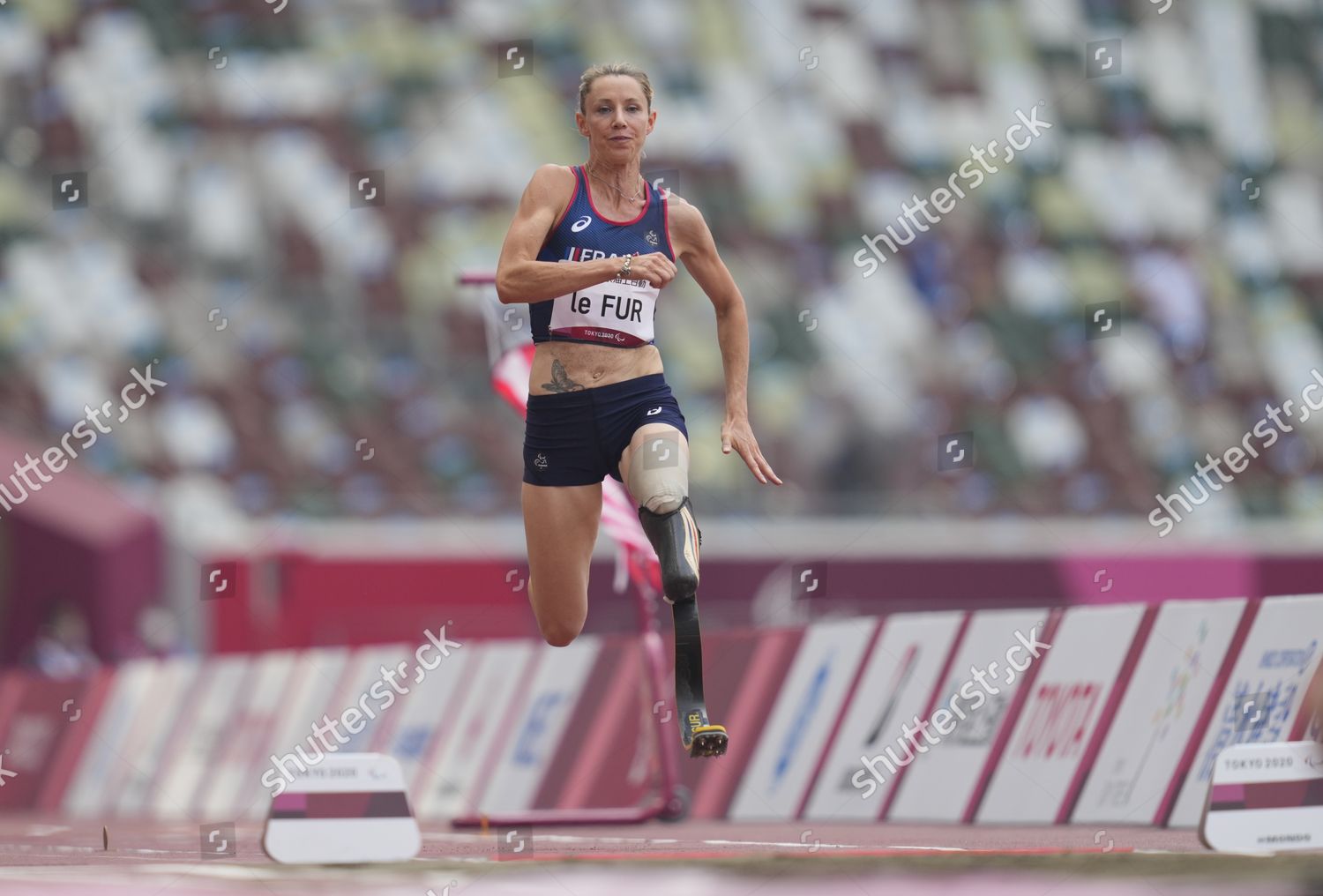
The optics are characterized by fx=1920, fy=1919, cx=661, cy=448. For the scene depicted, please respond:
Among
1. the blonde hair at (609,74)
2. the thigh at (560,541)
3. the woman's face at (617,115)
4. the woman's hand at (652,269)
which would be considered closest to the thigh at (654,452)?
the thigh at (560,541)

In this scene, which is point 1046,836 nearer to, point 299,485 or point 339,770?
point 339,770

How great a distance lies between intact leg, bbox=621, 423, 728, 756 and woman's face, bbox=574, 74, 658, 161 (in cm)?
97

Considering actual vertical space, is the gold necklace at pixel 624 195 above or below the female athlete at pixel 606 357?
above

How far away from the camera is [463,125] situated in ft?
95.6

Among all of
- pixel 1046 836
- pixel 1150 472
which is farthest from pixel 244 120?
pixel 1046 836

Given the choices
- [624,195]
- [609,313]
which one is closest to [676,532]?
[609,313]

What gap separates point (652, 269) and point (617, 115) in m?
0.60

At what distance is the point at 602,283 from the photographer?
21.7ft

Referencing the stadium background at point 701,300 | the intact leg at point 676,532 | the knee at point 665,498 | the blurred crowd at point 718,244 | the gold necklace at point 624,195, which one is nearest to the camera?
the intact leg at point 676,532

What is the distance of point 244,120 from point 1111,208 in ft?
45.0

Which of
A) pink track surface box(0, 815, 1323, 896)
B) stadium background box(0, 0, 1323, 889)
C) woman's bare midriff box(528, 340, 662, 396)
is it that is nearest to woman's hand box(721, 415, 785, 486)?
woman's bare midriff box(528, 340, 662, 396)

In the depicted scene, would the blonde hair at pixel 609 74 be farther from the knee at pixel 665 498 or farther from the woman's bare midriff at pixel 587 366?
the knee at pixel 665 498

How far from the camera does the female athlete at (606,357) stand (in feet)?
21.4

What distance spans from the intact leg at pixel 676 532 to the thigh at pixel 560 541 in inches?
10.4
